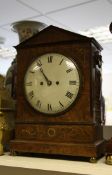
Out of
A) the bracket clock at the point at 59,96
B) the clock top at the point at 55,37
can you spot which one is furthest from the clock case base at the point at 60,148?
the clock top at the point at 55,37

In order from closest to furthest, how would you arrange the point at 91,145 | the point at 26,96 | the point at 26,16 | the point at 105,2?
the point at 91,145, the point at 26,96, the point at 105,2, the point at 26,16

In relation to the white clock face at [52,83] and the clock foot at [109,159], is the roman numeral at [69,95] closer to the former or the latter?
the white clock face at [52,83]

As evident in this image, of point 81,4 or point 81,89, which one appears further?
point 81,4

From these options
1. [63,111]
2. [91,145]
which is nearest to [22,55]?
[63,111]

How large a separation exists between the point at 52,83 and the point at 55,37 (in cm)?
13

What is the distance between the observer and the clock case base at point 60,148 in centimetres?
69

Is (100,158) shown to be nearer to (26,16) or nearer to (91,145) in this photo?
(91,145)

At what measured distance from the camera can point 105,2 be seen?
2400 millimetres

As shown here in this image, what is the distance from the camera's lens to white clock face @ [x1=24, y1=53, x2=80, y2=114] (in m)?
0.74

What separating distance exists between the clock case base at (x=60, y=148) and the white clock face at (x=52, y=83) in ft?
0.29

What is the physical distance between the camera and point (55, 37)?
2.59 feet

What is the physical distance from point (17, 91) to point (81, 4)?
1.83 meters

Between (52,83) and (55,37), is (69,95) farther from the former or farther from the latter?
(55,37)

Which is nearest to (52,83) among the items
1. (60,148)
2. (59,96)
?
(59,96)
